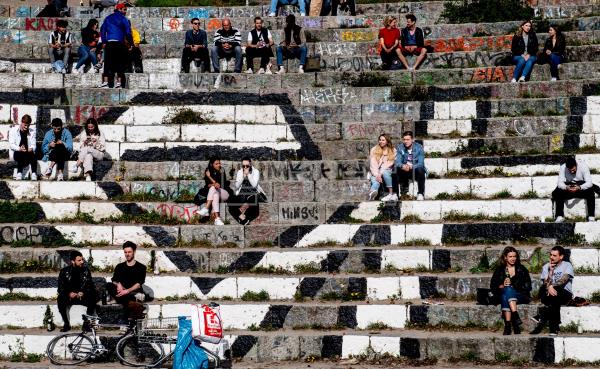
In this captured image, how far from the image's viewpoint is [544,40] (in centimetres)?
2970

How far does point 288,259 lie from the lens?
22.4 m

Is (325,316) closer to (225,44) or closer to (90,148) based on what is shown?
(90,148)

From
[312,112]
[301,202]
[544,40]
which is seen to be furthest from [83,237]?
[544,40]

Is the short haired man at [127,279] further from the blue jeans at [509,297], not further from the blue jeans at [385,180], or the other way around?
the blue jeans at [509,297]

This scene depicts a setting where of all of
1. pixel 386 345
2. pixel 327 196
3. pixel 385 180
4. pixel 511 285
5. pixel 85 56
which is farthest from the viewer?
pixel 85 56

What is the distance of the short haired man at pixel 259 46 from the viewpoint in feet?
95.8

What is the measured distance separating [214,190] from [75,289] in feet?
12.9

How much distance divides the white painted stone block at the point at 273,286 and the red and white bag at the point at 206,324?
261 centimetres

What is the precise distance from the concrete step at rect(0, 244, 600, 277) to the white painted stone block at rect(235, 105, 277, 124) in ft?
16.9

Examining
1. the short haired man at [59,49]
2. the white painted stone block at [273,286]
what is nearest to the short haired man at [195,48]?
the short haired man at [59,49]

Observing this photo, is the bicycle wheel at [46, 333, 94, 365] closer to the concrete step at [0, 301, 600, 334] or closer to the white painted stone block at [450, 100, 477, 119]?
the concrete step at [0, 301, 600, 334]

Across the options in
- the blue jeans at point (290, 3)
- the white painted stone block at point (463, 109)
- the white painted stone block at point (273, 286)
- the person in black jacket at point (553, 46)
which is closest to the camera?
the white painted stone block at point (273, 286)

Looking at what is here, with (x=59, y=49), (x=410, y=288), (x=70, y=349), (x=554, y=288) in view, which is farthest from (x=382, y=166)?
(x=59, y=49)

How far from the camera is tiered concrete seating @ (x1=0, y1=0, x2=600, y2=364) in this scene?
20.7 meters
